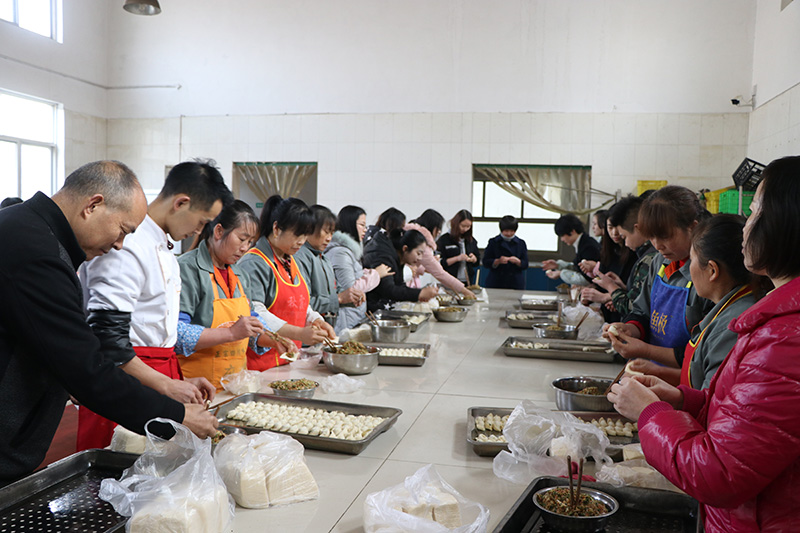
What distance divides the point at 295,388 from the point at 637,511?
123 cm

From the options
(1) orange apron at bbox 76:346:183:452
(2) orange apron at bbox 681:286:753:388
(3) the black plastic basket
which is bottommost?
(1) orange apron at bbox 76:346:183:452

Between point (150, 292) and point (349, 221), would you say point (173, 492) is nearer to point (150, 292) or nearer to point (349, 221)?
point (150, 292)

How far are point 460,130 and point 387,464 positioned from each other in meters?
7.15

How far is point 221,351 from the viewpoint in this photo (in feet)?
8.36

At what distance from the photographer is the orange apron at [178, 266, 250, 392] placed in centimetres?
252

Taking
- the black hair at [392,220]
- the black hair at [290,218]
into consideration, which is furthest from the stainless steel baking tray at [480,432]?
the black hair at [392,220]

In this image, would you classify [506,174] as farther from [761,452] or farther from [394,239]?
[761,452]

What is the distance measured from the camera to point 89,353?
1342mm

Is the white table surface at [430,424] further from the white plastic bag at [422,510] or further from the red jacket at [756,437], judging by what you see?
the red jacket at [756,437]

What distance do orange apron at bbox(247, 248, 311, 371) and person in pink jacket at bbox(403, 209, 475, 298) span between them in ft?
6.78

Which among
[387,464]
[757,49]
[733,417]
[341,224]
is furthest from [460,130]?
[733,417]

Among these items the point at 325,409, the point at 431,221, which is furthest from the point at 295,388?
the point at 431,221

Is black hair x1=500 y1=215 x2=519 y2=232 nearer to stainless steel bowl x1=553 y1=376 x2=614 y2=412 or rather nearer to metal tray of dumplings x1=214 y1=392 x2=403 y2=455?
stainless steel bowl x1=553 y1=376 x2=614 y2=412

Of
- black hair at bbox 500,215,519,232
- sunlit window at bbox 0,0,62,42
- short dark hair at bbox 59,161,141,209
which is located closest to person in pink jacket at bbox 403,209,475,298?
black hair at bbox 500,215,519,232
